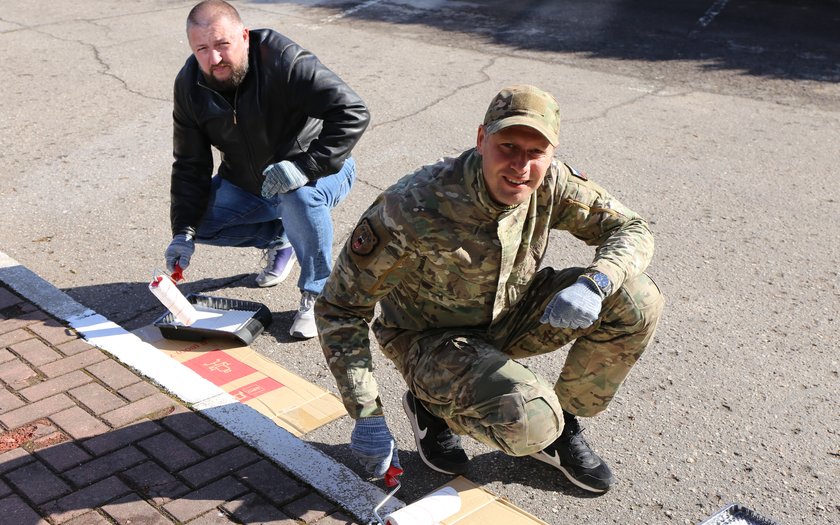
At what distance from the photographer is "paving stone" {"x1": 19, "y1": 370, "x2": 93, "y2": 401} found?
368cm

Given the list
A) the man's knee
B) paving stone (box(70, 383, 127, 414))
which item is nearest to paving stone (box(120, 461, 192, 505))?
paving stone (box(70, 383, 127, 414))

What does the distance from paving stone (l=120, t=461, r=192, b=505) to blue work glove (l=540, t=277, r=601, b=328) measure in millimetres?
1372

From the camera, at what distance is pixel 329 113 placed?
420cm

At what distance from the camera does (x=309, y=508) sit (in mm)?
3074

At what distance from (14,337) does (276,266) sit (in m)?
1.28

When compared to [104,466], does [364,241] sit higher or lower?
higher

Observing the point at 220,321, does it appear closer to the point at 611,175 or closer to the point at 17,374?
the point at 17,374

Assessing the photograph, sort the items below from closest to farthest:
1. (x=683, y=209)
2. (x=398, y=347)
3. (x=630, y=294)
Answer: (x=630, y=294) < (x=398, y=347) < (x=683, y=209)

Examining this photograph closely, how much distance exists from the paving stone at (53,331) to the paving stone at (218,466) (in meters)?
1.20

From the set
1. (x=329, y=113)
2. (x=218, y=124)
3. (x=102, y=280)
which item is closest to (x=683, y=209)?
(x=329, y=113)

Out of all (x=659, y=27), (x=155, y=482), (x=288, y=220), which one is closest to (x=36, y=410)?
(x=155, y=482)

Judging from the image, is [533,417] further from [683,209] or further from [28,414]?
[683,209]

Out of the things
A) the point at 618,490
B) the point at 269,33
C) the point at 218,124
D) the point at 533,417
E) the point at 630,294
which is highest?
the point at 269,33

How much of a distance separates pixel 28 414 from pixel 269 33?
6.49ft
